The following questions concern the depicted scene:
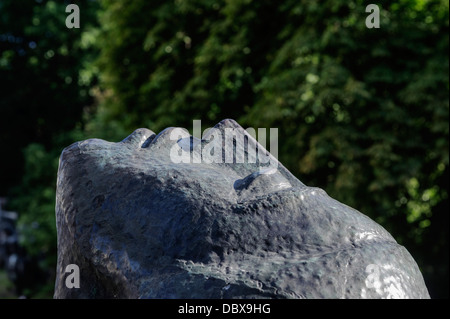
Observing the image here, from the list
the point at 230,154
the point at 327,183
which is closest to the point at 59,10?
the point at 327,183

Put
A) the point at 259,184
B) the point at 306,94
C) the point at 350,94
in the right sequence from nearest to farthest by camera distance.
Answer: the point at 259,184, the point at 350,94, the point at 306,94

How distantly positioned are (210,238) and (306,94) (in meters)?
9.29

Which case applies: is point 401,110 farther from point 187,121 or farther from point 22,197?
point 22,197

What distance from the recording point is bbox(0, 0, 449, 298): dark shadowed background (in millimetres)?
10609

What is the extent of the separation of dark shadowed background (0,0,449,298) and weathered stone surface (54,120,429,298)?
811 centimetres

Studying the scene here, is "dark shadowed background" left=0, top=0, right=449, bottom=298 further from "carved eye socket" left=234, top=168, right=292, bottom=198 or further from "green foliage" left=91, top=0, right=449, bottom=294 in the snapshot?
"carved eye socket" left=234, top=168, right=292, bottom=198

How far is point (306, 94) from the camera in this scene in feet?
37.3

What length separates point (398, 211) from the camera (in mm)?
11570

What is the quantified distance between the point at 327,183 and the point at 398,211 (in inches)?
54.4

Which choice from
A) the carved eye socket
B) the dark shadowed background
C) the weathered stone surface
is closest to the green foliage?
the dark shadowed background

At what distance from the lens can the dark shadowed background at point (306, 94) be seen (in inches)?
418

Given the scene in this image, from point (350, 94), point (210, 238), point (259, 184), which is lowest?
point (210, 238)

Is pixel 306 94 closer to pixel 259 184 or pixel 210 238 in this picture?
pixel 259 184

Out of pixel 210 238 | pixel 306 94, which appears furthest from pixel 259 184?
pixel 306 94
